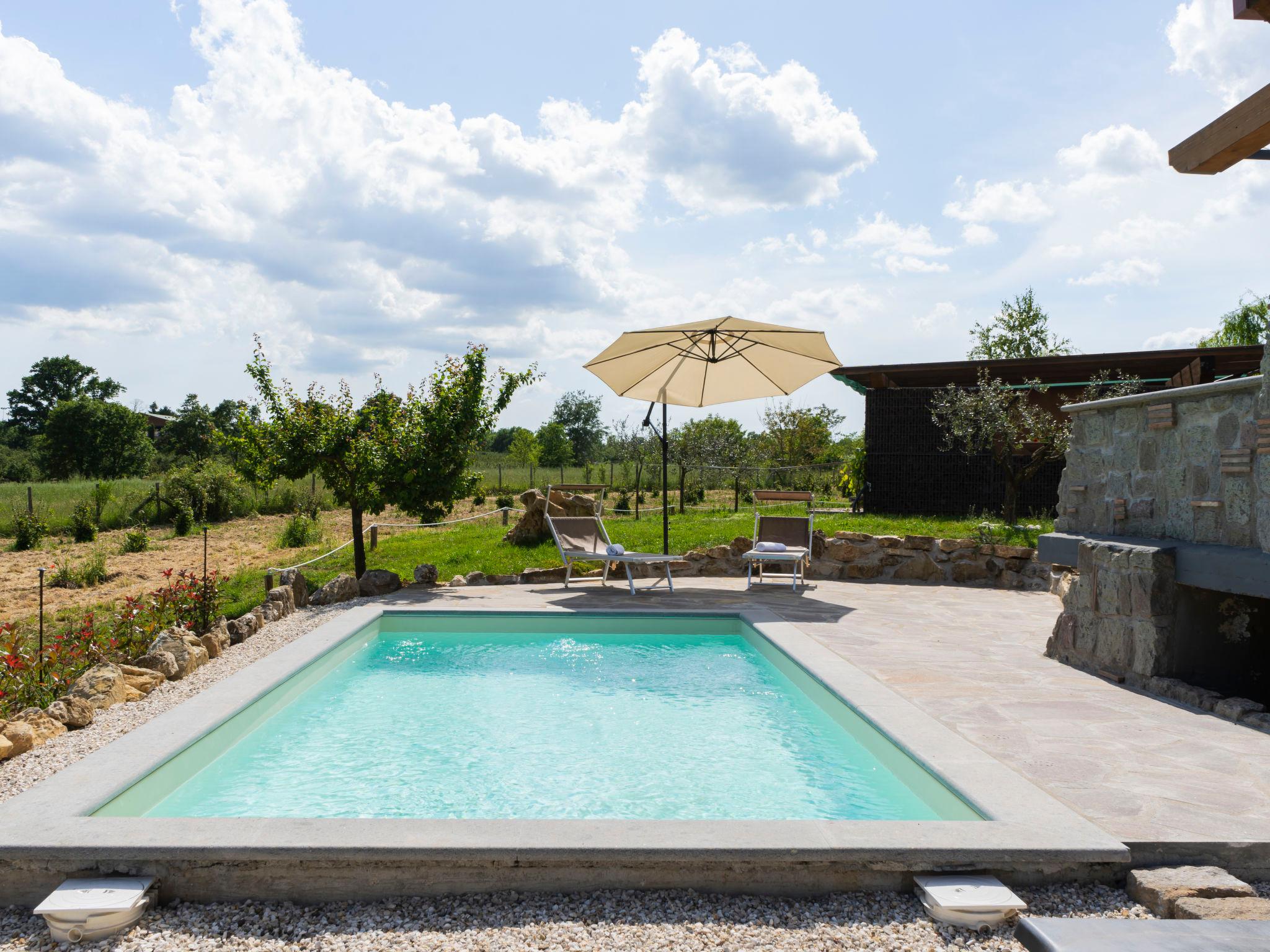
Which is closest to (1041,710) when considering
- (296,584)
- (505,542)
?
(296,584)

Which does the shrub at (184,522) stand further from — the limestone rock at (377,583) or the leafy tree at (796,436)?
the leafy tree at (796,436)

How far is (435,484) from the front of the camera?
877cm

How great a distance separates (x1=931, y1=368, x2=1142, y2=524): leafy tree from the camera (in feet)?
42.6

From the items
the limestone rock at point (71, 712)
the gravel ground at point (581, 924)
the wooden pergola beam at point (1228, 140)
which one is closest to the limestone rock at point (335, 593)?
the limestone rock at point (71, 712)

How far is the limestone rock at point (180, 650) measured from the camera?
17.5 feet

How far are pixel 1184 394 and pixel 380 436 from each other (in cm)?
726

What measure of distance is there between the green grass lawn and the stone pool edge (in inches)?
197

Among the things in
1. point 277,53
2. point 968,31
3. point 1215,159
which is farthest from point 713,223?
point 1215,159

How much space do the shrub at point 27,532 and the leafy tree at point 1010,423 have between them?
52.1 ft

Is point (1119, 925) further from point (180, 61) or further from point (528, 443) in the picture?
point (528, 443)

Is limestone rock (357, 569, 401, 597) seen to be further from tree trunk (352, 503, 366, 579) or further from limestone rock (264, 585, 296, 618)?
limestone rock (264, 585, 296, 618)

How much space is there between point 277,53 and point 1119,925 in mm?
8919

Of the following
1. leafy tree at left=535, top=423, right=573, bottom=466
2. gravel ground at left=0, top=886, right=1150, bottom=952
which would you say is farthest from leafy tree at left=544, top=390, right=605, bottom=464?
gravel ground at left=0, top=886, right=1150, bottom=952

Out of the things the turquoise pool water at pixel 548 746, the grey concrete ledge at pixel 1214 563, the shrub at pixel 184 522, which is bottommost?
the turquoise pool water at pixel 548 746
